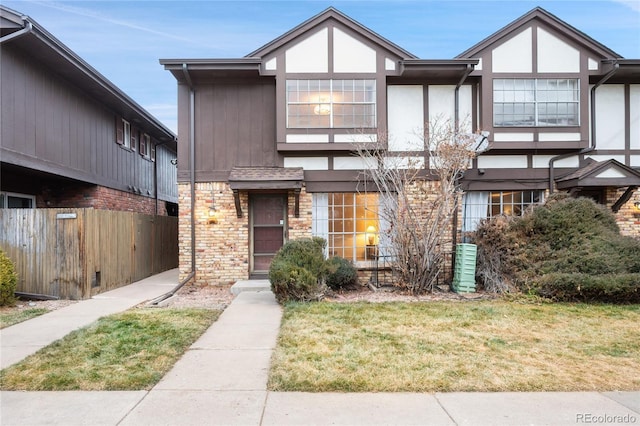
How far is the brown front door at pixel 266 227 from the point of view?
1006 cm

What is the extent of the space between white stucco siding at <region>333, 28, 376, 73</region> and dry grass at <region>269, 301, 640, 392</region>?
19.6 feet

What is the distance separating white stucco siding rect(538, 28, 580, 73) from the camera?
986 cm

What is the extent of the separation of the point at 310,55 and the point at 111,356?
7.96 metres

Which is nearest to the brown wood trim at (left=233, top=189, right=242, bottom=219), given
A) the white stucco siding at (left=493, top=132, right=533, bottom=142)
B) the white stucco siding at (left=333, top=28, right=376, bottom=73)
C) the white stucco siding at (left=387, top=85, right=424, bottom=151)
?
the white stucco siding at (left=333, top=28, right=376, bottom=73)

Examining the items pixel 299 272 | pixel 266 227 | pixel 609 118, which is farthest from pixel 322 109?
pixel 609 118

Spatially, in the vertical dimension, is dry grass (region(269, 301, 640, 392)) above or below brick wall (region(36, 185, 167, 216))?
below

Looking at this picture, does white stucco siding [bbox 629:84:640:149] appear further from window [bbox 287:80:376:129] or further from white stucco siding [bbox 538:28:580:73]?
window [bbox 287:80:376:129]

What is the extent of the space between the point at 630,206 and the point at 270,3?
12.1 metres

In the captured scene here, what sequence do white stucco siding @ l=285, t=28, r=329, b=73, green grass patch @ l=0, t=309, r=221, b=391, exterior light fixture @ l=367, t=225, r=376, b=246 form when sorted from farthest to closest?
exterior light fixture @ l=367, t=225, r=376, b=246, white stucco siding @ l=285, t=28, r=329, b=73, green grass patch @ l=0, t=309, r=221, b=391

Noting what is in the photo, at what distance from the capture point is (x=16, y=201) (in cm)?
1038

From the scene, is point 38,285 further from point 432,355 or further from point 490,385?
point 490,385

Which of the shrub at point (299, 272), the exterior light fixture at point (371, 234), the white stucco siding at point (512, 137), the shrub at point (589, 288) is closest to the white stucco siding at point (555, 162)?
Answer: the white stucco siding at point (512, 137)

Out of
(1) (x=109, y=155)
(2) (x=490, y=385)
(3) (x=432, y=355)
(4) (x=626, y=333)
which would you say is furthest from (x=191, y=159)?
(4) (x=626, y=333)

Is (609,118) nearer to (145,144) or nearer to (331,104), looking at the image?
(331,104)
